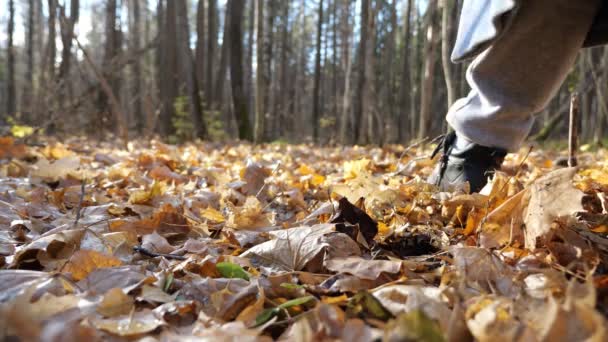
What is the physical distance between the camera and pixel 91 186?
7.26 ft

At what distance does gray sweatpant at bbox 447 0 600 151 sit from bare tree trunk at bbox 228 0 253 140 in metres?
8.01

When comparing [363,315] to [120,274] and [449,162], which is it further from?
[449,162]

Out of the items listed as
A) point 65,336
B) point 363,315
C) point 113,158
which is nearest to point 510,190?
point 363,315

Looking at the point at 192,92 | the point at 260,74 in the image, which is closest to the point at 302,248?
the point at 260,74

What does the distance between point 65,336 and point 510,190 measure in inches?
44.0

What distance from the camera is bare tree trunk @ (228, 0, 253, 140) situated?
366 inches

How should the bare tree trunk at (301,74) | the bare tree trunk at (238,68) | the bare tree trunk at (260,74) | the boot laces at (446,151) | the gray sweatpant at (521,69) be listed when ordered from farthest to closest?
the bare tree trunk at (301,74) → the bare tree trunk at (238,68) → the bare tree trunk at (260,74) → the boot laces at (446,151) → the gray sweatpant at (521,69)

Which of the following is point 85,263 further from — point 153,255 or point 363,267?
point 363,267

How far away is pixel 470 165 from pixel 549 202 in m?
0.66

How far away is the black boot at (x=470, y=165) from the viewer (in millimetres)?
1660

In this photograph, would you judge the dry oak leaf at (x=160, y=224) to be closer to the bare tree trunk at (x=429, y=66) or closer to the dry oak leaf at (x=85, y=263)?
the dry oak leaf at (x=85, y=263)

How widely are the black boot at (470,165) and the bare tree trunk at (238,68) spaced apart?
793cm

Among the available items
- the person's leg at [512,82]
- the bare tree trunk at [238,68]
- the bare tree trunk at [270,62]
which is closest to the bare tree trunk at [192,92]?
the bare tree trunk at [238,68]

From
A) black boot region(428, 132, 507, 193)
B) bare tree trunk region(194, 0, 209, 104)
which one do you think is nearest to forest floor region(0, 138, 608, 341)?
black boot region(428, 132, 507, 193)
